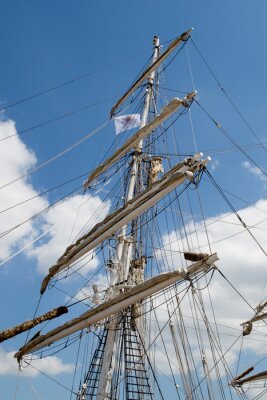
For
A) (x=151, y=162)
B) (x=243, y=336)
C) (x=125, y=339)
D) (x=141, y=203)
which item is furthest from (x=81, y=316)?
(x=243, y=336)

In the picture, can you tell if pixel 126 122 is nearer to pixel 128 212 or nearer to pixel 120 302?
pixel 128 212

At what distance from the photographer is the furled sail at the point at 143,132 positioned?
661 inches

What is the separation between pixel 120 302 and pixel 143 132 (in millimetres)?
7923

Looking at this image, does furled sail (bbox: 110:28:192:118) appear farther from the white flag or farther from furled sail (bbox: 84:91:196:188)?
furled sail (bbox: 84:91:196:188)

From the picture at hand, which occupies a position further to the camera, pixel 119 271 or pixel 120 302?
pixel 119 271

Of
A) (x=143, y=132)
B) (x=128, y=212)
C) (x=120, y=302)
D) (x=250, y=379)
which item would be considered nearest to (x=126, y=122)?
(x=143, y=132)

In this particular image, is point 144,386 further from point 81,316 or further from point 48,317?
point 48,317

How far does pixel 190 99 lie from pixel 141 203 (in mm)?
5307

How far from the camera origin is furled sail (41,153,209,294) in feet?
43.5

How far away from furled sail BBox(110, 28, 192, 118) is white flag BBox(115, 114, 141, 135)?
3648 millimetres

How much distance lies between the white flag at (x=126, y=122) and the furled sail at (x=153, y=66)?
3.65 metres

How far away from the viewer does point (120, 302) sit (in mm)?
12727

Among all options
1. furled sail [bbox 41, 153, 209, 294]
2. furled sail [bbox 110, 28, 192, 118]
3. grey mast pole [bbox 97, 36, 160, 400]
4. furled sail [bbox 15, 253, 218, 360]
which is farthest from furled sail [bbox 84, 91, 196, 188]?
furled sail [bbox 15, 253, 218, 360]

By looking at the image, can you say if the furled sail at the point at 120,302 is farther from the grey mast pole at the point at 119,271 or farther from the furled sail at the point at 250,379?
the furled sail at the point at 250,379
